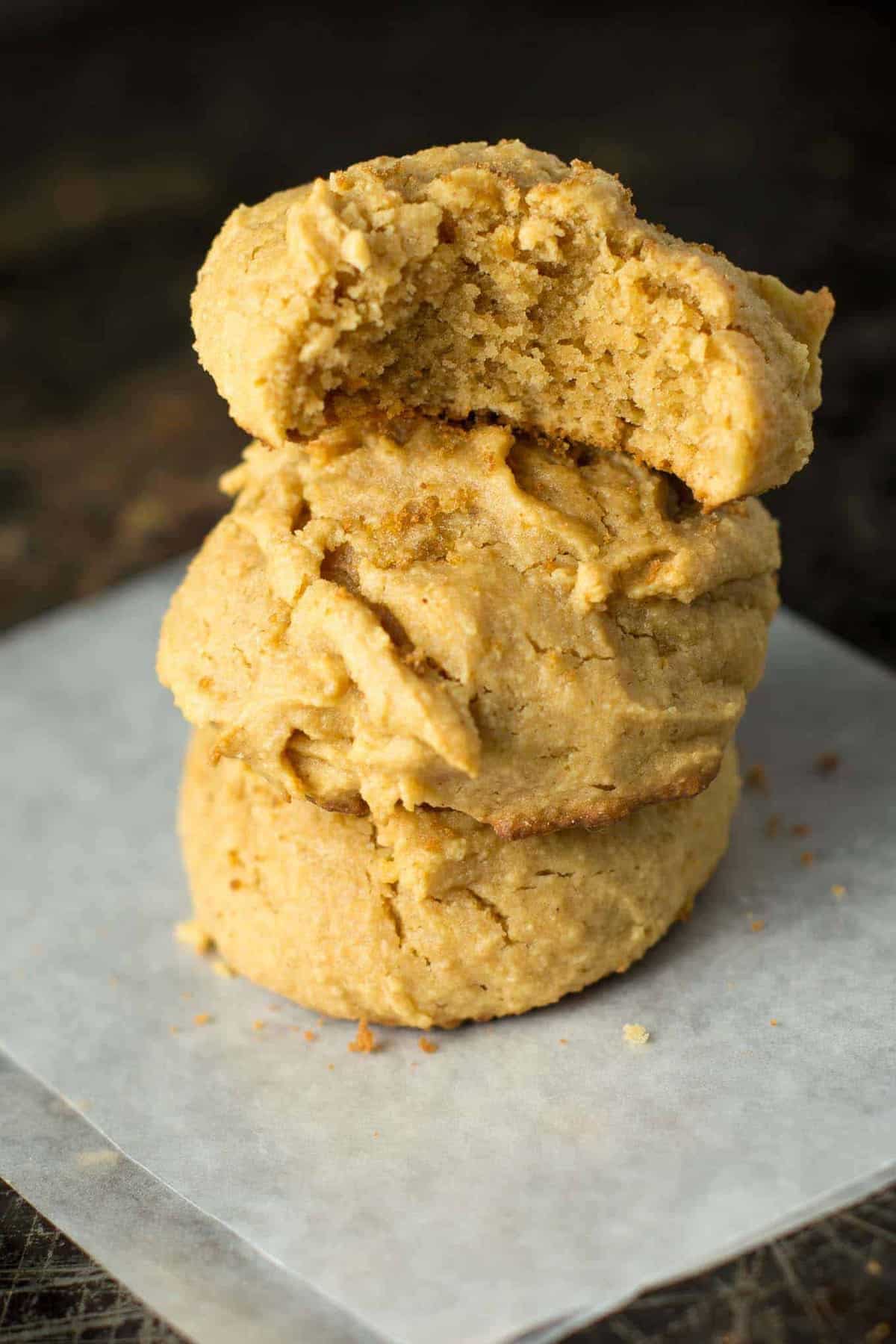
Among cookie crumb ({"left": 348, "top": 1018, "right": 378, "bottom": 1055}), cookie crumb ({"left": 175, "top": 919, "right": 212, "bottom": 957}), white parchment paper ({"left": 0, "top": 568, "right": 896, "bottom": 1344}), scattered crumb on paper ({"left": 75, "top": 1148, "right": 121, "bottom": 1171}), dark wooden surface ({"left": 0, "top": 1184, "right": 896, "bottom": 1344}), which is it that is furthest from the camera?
cookie crumb ({"left": 175, "top": 919, "right": 212, "bottom": 957})

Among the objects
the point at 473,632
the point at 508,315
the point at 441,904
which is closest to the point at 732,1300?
the point at 441,904

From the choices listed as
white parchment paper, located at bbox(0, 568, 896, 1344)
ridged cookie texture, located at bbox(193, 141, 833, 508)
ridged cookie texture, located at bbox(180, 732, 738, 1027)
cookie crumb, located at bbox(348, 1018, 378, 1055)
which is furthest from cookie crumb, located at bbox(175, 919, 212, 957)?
ridged cookie texture, located at bbox(193, 141, 833, 508)

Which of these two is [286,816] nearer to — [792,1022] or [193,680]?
[193,680]

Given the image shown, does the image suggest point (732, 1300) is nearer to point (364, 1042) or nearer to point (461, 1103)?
point (461, 1103)

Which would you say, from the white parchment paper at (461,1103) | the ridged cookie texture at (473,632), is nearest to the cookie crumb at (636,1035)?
the white parchment paper at (461,1103)

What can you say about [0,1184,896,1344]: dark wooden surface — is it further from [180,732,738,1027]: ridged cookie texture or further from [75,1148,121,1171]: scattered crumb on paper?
[180,732,738,1027]: ridged cookie texture

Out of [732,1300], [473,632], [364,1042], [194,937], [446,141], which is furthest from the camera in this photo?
[446,141]

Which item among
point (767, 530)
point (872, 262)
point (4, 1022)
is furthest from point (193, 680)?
point (872, 262)
